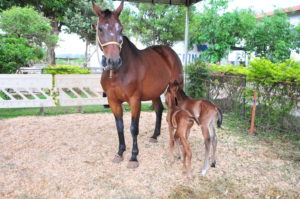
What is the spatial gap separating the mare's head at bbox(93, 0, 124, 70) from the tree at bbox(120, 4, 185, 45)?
13620 mm

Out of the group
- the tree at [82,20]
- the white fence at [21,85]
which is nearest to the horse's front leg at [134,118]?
the white fence at [21,85]

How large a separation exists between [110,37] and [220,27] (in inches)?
556

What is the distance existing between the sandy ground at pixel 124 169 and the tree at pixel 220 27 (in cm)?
1175

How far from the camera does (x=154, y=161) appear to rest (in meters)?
3.96

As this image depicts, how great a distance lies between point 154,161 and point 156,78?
136 centimetres

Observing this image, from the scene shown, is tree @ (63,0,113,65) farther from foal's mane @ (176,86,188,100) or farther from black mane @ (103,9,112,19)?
foal's mane @ (176,86,188,100)

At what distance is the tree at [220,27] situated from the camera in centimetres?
1535

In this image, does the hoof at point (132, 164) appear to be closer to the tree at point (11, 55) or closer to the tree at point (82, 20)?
the tree at point (11, 55)

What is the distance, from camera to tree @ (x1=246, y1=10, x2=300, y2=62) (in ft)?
44.3

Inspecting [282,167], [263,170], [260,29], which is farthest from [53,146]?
[260,29]

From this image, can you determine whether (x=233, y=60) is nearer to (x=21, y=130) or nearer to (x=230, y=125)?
(x=230, y=125)

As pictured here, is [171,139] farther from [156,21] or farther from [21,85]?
[156,21]

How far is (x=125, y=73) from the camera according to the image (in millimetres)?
3580

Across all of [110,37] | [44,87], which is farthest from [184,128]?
[44,87]
